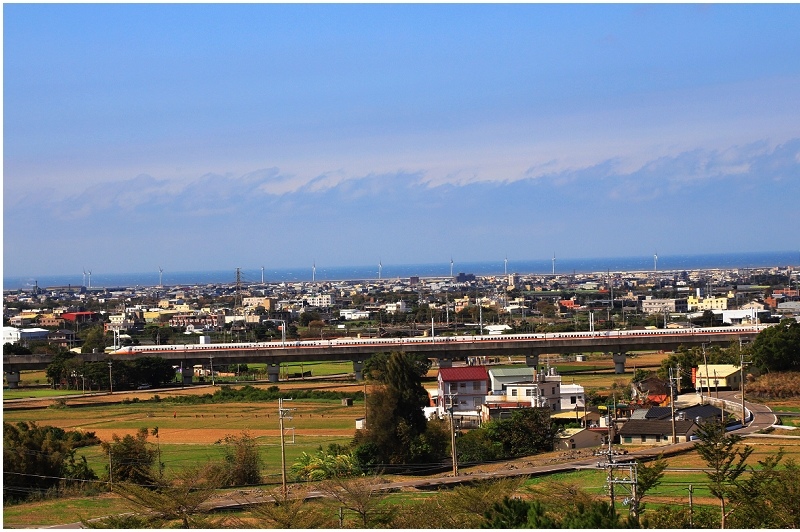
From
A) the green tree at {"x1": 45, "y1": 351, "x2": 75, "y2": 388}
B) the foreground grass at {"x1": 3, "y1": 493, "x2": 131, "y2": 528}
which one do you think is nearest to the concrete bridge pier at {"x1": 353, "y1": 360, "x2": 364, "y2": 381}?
the green tree at {"x1": 45, "y1": 351, "x2": 75, "y2": 388}

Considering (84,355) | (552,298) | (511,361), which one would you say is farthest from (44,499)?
(552,298)

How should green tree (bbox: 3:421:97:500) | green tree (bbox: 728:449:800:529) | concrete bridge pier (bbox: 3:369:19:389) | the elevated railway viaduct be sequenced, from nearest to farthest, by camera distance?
1. green tree (bbox: 728:449:800:529)
2. green tree (bbox: 3:421:97:500)
3. concrete bridge pier (bbox: 3:369:19:389)
4. the elevated railway viaduct

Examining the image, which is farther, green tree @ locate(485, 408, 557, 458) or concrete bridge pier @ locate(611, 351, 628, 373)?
concrete bridge pier @ locate(611, 351, 628, 373)

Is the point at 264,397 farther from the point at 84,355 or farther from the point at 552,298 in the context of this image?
the point at 552,298

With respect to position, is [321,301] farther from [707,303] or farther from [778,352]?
[778,352]

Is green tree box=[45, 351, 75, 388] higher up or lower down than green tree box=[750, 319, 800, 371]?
lower down

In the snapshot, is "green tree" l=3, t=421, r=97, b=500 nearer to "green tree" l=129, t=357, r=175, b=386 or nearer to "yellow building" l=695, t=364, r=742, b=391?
"yellow building" l=695, t=364, r=742, b=391

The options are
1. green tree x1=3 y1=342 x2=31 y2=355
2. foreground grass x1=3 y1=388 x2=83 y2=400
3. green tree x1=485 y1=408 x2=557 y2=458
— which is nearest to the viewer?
green tree x1=485 y1=408 x2=557 y2=458
